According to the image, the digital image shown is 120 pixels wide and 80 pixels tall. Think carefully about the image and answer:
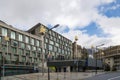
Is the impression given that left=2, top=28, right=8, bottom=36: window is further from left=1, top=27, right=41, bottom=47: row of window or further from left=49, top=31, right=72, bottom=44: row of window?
left=49, top=31, right=72, bottom=44: row of window

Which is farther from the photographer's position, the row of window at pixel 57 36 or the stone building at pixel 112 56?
the stone building at pixel 112 56

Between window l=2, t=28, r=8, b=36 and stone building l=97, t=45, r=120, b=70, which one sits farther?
stone building l=97, t=45, r=120, b=70

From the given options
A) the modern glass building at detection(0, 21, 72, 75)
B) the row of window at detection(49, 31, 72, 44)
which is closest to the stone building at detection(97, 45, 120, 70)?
the row of window at detection(49, 31, 72, 44)

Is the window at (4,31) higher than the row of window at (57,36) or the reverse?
the reverse

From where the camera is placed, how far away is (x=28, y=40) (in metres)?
96.1

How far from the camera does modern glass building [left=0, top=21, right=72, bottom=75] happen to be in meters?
78.0

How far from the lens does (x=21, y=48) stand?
90062mm

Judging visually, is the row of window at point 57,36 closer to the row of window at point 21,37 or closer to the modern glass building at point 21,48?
the modern glass building at point 21,48

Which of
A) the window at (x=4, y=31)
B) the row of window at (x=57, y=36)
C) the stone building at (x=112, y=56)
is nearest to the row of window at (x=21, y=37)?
the window at (x=4, y=31)

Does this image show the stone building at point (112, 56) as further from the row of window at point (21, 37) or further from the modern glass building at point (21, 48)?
the row of window at point (21, 37)

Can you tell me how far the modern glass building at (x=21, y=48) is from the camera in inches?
3072

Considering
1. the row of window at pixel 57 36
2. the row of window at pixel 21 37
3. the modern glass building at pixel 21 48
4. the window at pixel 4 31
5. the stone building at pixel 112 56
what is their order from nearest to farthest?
the modern glass building at pixel 21 48
the window at pixel 4 31
the row of window at pixel 21 37
the row of window at pixel 57 36
the stone building at pixel 112 56

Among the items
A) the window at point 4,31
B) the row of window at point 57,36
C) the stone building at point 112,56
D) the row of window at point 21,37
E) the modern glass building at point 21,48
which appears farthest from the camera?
the stone building at point 112,56

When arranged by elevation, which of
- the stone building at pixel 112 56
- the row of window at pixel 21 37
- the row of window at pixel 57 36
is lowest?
the stone building at pixel 112 56
